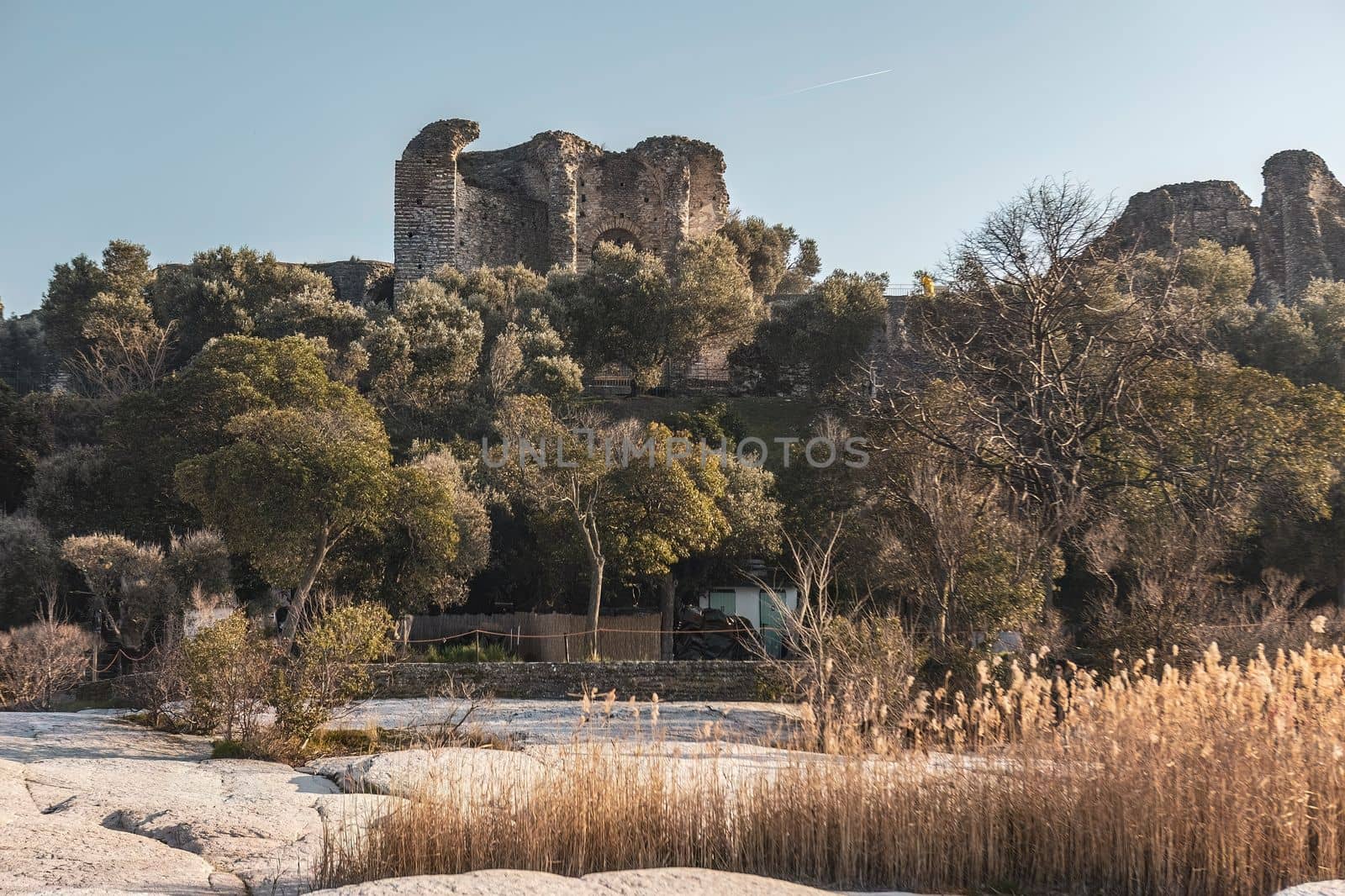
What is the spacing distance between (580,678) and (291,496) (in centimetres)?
634

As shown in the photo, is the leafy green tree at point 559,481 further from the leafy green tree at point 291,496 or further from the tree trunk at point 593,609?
the leafy green tree at point 291,496

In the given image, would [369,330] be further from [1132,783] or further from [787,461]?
[1132,783]

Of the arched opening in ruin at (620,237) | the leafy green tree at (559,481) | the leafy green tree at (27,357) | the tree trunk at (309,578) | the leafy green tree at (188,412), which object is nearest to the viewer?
the tree trunk at (309,578)

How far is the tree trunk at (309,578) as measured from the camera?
20672mm

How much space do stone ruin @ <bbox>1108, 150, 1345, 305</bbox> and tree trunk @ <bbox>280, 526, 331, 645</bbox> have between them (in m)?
33.2

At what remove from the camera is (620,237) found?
5162 centimetres

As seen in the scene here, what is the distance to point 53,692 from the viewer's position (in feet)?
60.7

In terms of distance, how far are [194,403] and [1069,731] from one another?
2513 centimetres

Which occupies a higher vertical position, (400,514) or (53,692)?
(400,514)

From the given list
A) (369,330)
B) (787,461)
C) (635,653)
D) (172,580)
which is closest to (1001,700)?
(635,653)

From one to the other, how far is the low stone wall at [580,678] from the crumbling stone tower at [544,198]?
95.7ft

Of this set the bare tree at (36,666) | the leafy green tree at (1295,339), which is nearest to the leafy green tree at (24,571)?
the bare tree at (36,666)

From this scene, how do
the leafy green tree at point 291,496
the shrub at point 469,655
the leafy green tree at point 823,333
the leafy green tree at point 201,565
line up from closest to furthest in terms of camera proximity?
1. the shrub at point 469,655
2. the leafy green tree at point 291,496
3. the leafy green tree at point 201,565
4. the leafy green tree at point 823,333

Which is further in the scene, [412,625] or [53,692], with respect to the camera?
[412,625]
